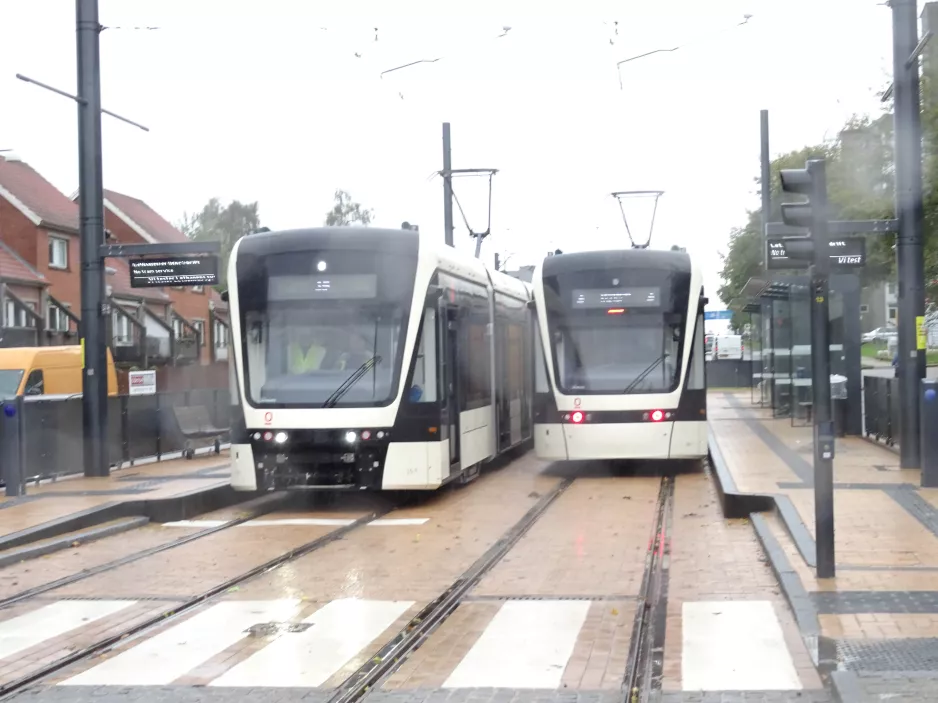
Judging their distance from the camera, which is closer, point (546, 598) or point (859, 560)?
point (546, 598)

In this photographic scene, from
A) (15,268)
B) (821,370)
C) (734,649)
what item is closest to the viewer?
(734,649)

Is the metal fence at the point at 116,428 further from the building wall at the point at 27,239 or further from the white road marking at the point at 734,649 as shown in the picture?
the building wall at the point at 27,239

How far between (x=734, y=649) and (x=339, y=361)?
26.2ft

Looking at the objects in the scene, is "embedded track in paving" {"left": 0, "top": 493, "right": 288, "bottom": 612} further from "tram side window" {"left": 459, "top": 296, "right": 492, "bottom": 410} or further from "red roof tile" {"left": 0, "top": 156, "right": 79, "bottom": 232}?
"red roof tile" {"left": 0, "top": 156, "right": 79, "bottom": 232}

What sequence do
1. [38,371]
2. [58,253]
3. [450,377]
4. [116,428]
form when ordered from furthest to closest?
[58,253], [38,371], [116,428], [450,377]

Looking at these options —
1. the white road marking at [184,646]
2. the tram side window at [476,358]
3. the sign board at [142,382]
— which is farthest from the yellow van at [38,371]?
the white road marking at [184,646]

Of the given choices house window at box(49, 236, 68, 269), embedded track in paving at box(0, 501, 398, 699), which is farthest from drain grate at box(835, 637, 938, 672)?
house window at box(49, 236, 68, 269)

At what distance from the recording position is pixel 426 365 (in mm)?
15016

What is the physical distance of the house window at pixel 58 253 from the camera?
4500cm

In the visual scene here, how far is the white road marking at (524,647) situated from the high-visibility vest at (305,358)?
6.16 meters

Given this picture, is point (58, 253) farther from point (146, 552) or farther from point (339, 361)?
point (146, 552)

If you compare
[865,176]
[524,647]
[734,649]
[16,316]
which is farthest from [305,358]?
[16,316]

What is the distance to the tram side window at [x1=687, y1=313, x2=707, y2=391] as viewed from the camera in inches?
706

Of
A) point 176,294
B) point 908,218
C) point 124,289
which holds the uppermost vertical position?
point 176,294
